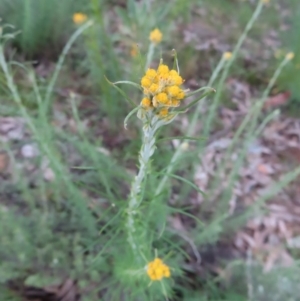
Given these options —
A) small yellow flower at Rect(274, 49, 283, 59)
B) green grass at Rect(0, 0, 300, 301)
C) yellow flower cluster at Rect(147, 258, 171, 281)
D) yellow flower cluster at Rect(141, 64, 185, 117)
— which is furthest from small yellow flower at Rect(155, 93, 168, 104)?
small yellow flower at Rect(274, 49, 283, 59)

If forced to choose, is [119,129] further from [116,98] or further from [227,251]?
[227,251]

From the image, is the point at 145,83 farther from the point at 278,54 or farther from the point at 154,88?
the point at 278,54

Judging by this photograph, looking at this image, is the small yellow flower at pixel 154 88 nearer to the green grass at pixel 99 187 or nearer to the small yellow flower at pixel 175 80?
the small yellow flower at pixel 175 80

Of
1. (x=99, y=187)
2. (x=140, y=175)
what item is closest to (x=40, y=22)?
(x=99, y=187)

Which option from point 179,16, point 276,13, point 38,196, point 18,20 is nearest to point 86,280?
point 38,196

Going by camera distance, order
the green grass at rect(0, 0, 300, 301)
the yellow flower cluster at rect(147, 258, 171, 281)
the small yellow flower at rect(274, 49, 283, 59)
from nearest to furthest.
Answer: the yellow flower cluster at rect(147, 258, 171, 281) < the green grass at rect(0, 0, 300, 301) < the small yellow flower at rect(274, 49, 283, 59)

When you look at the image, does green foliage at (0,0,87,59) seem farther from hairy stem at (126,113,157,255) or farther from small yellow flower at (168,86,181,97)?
small yellow flower at (168,86,181,97)
